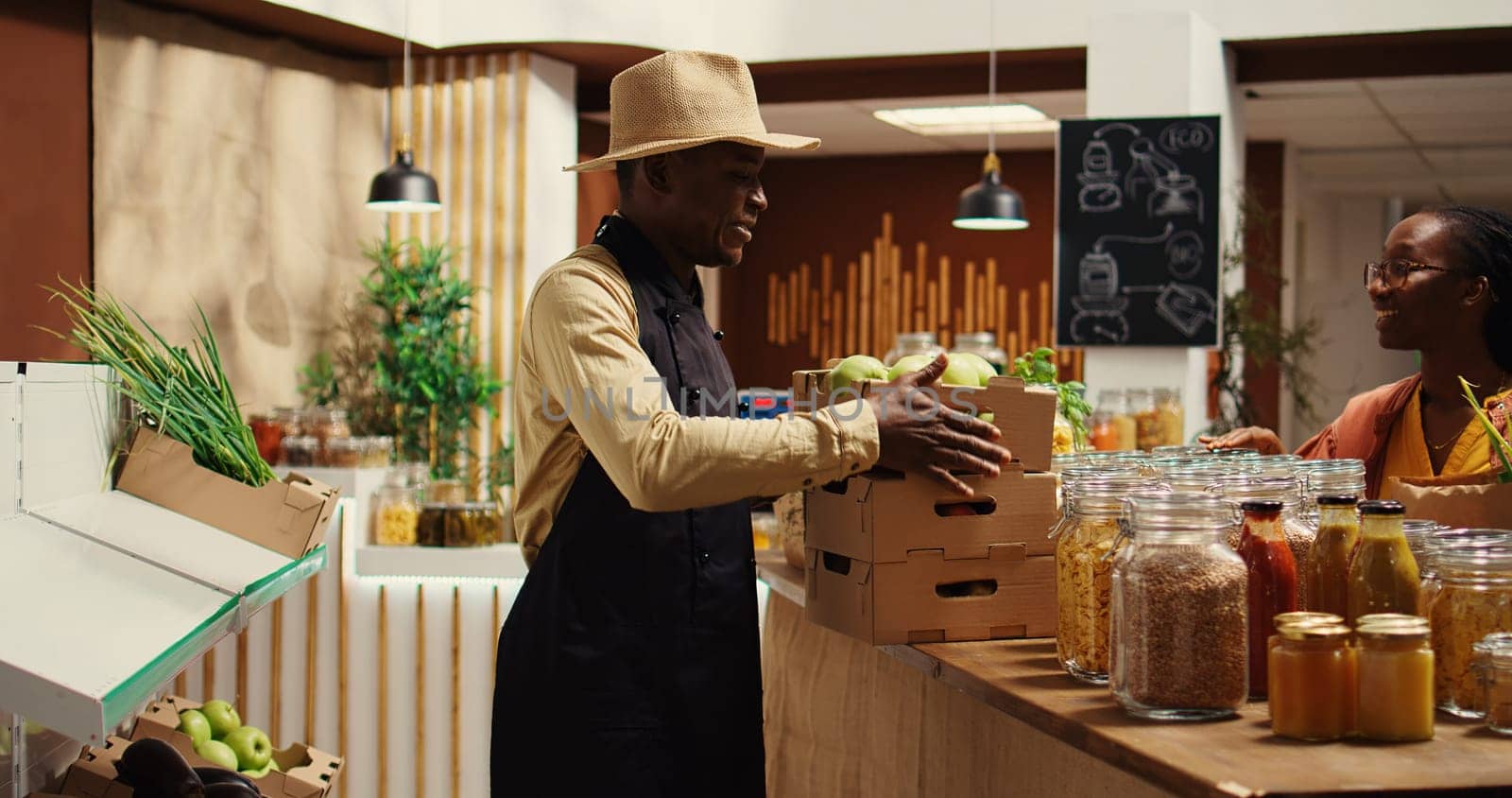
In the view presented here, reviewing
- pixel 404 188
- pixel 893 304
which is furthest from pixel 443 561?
pixel 893 304

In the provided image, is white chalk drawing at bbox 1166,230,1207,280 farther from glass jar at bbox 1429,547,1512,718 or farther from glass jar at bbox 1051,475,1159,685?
glass jar at bbox 1429,547,1512,718

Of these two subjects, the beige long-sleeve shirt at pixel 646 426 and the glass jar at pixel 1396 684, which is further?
the beige long-sleeve shirt at pixel 646 426

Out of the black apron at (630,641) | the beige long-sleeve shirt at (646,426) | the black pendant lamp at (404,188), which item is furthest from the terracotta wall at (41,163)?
the beige long-sleeve shirt at (646,426)

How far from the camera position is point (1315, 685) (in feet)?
4.49

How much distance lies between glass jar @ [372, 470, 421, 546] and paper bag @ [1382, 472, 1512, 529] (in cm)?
472

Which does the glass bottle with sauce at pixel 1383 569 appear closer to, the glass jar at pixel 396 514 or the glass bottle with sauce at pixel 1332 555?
the glass bottle with sauce at pixel 1332 555

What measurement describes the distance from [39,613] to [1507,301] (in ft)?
7.96

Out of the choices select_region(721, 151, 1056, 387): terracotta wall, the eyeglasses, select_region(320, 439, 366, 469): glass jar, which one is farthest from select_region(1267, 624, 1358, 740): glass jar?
select_region(721, 151, 1056, 387): terracotta wall

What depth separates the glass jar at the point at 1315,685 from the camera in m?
1.37

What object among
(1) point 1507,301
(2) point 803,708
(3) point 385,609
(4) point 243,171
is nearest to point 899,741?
(2) point 803,708

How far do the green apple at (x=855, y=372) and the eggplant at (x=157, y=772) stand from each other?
120 centimetres

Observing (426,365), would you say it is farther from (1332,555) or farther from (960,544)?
(1332,555)

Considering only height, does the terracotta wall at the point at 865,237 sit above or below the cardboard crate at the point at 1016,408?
above

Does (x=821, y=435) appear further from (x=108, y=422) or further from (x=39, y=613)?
(x=108, y=422)
